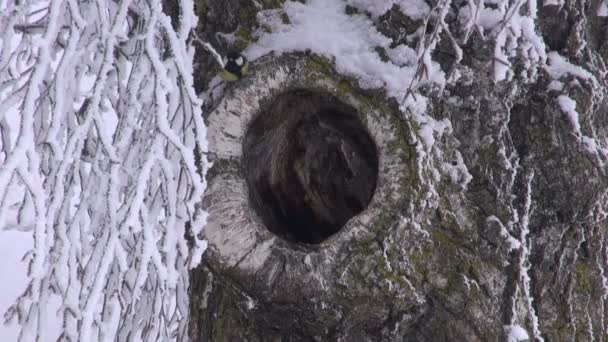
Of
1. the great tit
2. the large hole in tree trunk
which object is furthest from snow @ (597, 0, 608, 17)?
the great tit

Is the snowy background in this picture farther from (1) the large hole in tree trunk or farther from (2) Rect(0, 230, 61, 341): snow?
(2) Rect(0, 230, 61, 341): snow

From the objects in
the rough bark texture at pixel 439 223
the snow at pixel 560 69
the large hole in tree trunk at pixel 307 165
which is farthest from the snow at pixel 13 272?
the snow at pixel 560 69

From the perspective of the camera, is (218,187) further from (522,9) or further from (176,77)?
(522,9)

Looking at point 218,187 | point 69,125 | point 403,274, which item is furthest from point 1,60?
point 403,274

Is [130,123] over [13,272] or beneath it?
over

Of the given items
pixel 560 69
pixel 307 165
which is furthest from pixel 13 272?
pixel 560 69

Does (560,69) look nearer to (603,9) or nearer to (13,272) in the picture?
(603,9)
